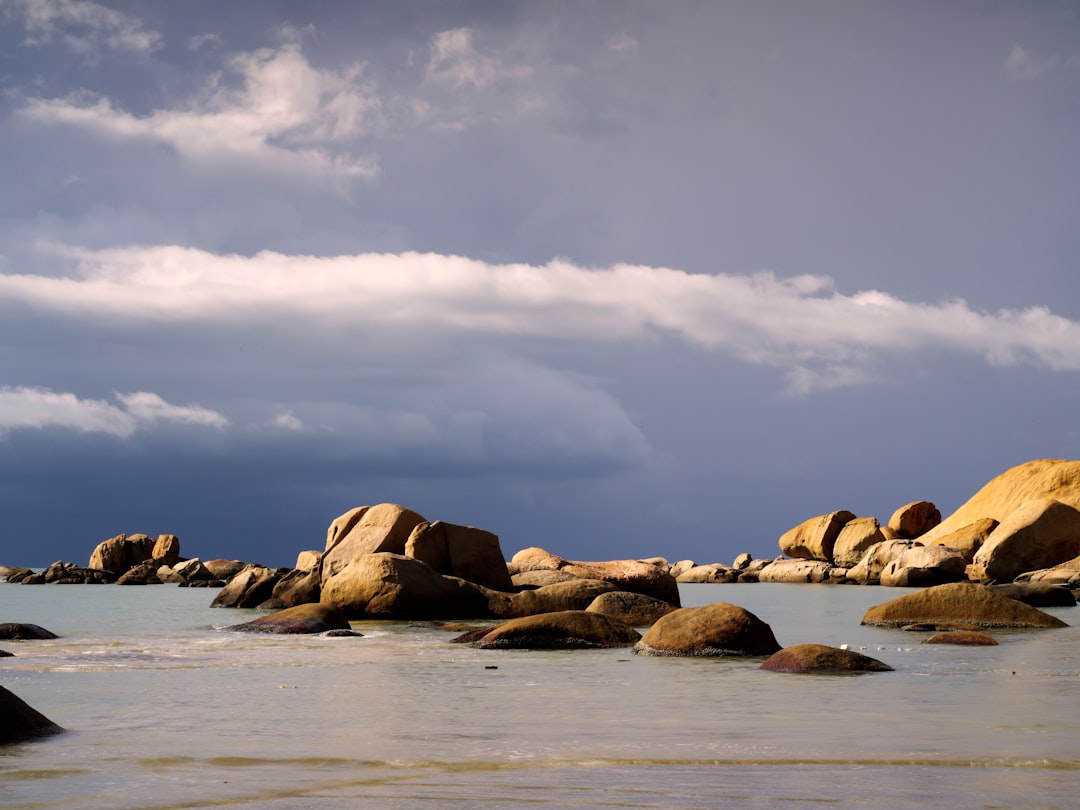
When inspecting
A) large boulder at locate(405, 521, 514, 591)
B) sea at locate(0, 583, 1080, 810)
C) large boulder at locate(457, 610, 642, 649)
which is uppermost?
large boulder at locate(405, 521, 514, 591)

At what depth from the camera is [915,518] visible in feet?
247

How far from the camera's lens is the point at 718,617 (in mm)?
17500

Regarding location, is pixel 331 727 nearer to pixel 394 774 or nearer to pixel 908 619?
pixel 394 774

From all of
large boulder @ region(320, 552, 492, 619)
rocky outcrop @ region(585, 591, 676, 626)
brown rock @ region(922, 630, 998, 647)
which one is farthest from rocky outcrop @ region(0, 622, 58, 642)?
brown rock @ region(922, 630, 998, 647)

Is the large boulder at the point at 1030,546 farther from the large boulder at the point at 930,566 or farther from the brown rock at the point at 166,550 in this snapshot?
the brown rock at the point at 166,550

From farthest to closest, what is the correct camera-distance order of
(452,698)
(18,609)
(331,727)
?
(18,609) < (452,698) < (331,727)

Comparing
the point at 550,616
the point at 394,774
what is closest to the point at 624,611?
the point at 550,616

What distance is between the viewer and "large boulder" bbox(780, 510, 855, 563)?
74.4 metres

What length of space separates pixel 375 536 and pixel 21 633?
1031cm

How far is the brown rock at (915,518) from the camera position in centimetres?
7500

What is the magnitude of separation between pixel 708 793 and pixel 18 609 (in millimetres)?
39363

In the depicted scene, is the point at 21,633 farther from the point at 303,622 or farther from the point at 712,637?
the point at 712,637

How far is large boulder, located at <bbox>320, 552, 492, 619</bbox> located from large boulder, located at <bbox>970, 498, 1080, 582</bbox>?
28.8 metres

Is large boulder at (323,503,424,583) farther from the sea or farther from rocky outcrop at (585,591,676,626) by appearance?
the sea
